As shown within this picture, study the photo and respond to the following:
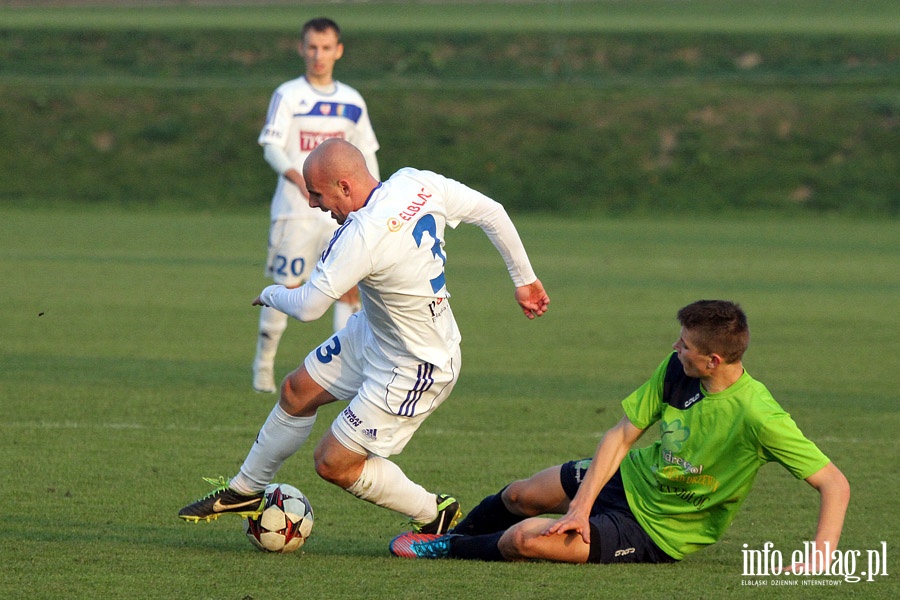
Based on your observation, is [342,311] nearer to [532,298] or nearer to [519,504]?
[532,298]

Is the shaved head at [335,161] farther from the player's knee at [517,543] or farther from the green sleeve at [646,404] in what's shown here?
the player's knee at [517,543]

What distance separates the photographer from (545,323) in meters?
12.8

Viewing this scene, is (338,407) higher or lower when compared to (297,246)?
lower

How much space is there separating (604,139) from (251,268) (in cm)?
1427

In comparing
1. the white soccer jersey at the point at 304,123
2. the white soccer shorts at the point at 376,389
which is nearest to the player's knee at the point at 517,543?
the white soccer shorts at the point at 376,389

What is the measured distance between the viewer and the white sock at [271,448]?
5.54m

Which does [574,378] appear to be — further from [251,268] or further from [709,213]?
[709,213]

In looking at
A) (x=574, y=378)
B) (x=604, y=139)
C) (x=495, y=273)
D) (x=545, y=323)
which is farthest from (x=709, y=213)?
(x=574, y=378)

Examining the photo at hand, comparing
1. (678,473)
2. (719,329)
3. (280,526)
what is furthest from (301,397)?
(719,329)

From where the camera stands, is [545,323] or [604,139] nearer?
[545,323]

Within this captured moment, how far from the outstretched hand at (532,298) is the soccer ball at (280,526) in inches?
48.6

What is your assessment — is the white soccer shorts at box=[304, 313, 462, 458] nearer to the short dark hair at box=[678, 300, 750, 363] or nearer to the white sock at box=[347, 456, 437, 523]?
the white sock at box=[347, 456, 437, 523]

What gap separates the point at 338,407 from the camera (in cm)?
879

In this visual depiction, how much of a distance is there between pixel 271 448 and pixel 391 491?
0.54 metres
